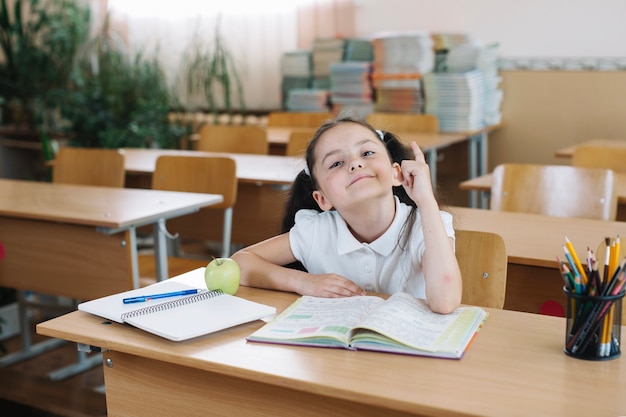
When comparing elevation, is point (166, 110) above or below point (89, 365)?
above

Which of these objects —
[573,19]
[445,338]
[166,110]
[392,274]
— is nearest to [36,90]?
[166,110]

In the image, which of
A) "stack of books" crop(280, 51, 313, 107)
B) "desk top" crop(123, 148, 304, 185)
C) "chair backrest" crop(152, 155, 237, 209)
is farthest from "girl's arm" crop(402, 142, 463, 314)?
"stack of books" crop(280, 51, 313, 107)

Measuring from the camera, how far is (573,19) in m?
4.66

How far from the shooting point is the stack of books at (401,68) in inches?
189

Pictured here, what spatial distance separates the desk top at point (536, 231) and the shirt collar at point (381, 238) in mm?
458

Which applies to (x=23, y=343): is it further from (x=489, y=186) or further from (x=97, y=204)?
(x=489, y=186)

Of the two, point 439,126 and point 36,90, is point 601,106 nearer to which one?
point 439,126

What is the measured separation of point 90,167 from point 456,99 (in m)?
2.10

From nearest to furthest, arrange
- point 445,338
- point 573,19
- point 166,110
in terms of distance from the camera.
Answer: point 445,338, point 573,19, point 166,110

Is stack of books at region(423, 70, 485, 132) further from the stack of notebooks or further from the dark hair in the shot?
the dark hair

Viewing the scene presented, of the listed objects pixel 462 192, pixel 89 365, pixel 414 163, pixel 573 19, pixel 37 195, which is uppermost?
pixel 573 19

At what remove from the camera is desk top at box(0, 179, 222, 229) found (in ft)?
9.08

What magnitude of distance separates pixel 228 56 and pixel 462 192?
1.78 metres

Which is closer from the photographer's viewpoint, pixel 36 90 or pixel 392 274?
pixel 392 274
